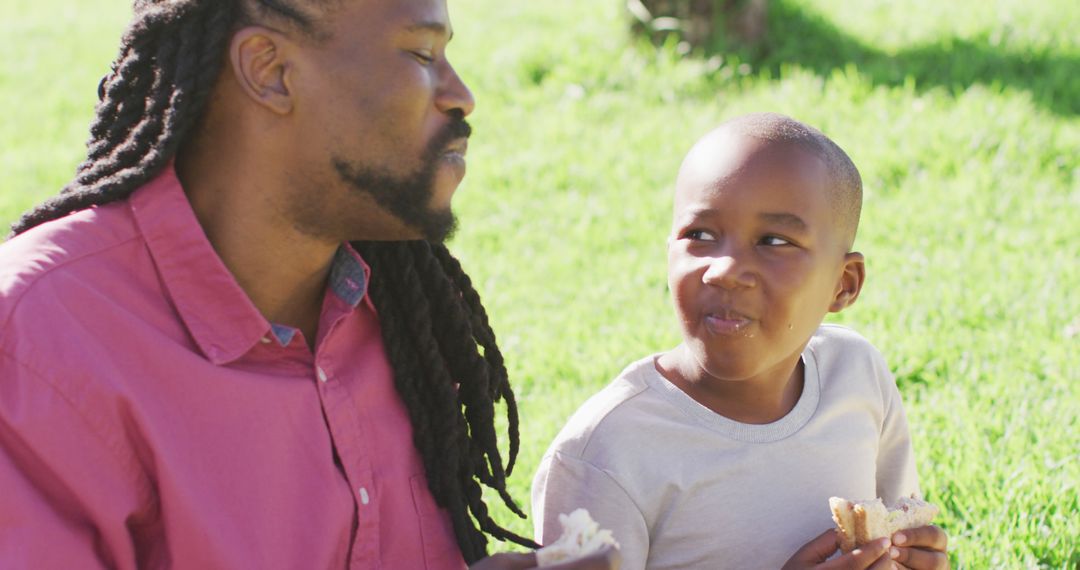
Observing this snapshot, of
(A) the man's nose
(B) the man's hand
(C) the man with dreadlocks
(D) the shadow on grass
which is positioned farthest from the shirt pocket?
(D) the shadow on grass

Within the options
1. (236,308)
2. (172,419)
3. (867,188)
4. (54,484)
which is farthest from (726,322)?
(867,188)

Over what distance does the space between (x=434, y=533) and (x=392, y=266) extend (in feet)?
1.94

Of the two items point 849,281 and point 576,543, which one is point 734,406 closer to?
point 849,281

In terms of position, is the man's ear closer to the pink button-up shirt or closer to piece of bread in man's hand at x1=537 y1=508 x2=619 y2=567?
the pink button-up shirt

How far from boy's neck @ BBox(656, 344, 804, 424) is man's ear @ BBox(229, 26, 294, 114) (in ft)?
3.49

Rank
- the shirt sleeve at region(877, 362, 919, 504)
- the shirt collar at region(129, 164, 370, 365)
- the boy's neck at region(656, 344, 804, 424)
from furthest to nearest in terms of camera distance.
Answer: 1. the shirt sleeve at region(877, 362, 919, 504)
2. the boy's neck at region(656, 344, 804, 424)
3. the shirt collar at region(129, 164, 370, 365)

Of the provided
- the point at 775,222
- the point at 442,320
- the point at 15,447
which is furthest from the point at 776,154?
the point at 15,447

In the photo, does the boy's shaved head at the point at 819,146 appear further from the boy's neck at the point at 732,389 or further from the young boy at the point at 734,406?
the boy's neck at the point at 732,389

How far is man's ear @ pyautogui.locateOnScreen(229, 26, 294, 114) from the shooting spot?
2.48 m

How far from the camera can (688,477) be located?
2.83 metres

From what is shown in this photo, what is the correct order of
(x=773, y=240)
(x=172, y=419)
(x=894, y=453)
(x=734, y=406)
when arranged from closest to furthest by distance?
(x=172, y=419) < (x=773, y=240) < (x=734, y=406) < (x=894, y=453)

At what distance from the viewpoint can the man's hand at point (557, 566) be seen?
2.26 meters

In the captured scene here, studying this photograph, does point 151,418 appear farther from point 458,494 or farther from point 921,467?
point 921,467

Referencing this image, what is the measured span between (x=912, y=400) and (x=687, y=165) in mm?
1654
